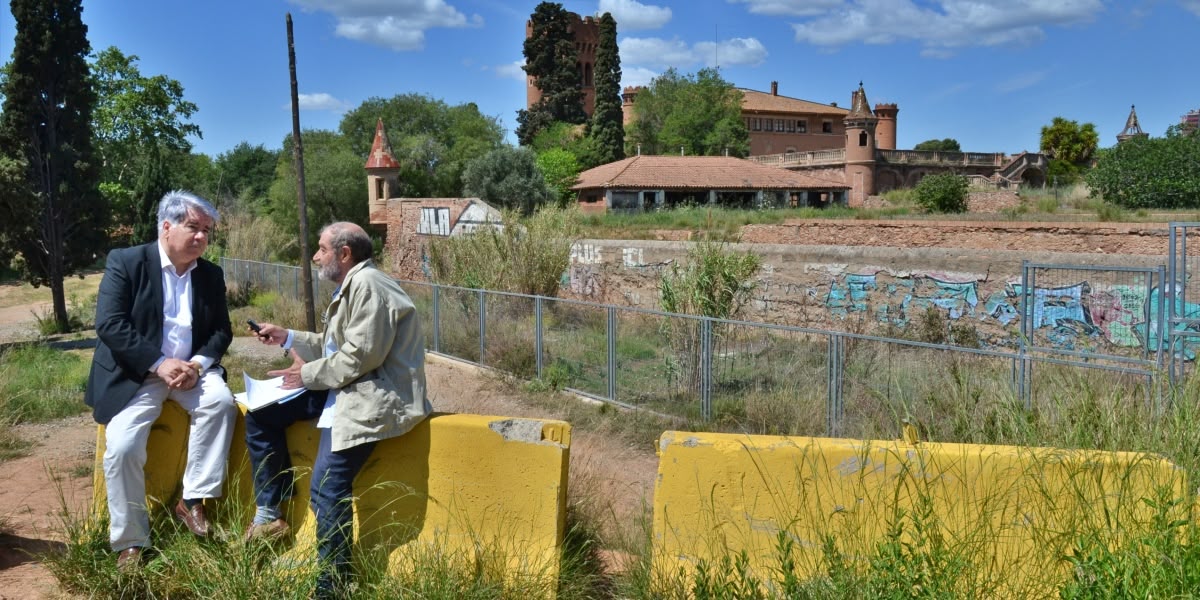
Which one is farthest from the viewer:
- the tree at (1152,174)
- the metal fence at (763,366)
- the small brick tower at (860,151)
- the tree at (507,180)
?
the small brick tower at (860,151)

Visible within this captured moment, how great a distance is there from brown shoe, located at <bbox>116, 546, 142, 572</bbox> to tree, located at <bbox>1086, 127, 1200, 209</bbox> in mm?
31343

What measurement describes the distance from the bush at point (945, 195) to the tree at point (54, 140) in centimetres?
2990

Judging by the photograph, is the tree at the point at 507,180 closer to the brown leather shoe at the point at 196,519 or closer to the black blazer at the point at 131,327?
the black blazer at the point at 131,327

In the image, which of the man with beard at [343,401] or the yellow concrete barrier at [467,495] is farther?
the yellow concrete barrier at [467,495]

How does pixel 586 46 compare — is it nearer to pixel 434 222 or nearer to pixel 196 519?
pixel 434 222

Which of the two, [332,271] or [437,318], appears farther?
[437,318]

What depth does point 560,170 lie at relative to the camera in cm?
5403

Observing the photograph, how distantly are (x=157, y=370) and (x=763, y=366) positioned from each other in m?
6.61

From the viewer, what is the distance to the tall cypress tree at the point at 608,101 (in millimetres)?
61062

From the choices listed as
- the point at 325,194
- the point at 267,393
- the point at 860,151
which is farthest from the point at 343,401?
the point at 860,151

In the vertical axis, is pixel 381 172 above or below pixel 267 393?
above

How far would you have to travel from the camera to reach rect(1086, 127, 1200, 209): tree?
94.1 ft

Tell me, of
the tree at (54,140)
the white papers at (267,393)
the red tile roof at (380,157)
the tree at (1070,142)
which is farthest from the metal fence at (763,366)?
the tree at (1070,142)

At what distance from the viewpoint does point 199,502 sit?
4.20 metres
